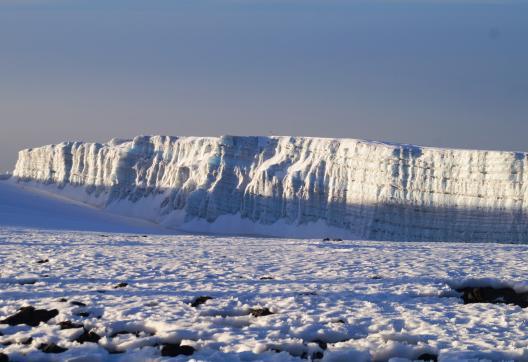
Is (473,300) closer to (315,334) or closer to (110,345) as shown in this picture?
(315,334)

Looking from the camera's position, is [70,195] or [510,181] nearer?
[510,181]

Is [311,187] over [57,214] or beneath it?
over

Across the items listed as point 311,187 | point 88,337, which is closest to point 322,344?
point 88,337

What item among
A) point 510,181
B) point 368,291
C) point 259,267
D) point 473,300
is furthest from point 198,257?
point 510,181

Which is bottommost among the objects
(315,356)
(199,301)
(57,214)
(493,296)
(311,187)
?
(57,214)

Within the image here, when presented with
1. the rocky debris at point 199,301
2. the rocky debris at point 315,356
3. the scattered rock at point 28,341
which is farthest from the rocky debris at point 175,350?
the rocky debris at point 199,301

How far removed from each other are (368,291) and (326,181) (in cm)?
5455

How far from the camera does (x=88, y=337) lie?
963cm

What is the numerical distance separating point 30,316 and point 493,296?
25.8 feet

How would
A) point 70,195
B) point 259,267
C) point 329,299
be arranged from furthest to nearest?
point 70,195 < point 259,267 < point 329,299

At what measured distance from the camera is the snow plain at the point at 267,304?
907 cm

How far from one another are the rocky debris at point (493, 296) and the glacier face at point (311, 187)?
143 ft

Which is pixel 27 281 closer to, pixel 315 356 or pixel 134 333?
pixel 134 333

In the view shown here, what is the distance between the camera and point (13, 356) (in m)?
8.83
